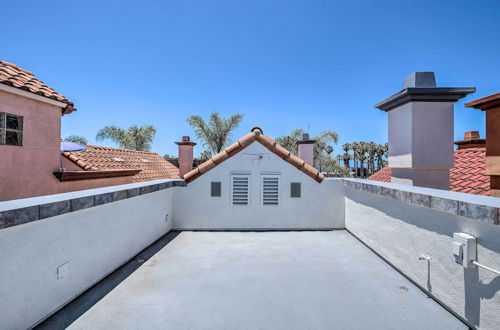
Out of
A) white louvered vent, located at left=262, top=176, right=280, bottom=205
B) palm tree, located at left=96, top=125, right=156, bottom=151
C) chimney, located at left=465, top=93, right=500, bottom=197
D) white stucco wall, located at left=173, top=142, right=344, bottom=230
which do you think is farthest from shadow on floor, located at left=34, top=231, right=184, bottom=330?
palm tree, located at left=96, top=125, right=156, bottom=151

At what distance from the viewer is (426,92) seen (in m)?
5.95

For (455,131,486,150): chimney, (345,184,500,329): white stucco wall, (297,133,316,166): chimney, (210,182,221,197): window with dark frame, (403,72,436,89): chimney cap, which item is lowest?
(345,184,500,329): white stucco wall

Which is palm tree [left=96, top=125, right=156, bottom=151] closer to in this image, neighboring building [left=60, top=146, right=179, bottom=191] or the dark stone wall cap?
neighboring building [left=60, top=146, right=179, bottom=191]

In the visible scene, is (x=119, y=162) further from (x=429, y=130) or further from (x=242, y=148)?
(x=429, y=130)

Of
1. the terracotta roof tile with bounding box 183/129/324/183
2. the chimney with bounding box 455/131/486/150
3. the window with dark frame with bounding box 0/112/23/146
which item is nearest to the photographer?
the window with dark frame with bounding box 0/112/23/146

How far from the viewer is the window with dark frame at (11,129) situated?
7125 millimetres

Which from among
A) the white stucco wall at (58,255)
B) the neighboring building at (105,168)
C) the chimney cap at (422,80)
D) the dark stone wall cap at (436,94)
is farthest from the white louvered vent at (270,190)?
the neighboring building at (105,168)

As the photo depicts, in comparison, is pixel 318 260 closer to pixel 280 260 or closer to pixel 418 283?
pixel 280 260

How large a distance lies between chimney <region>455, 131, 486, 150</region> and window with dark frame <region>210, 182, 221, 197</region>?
13540 millimetres

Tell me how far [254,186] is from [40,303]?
6361 mm

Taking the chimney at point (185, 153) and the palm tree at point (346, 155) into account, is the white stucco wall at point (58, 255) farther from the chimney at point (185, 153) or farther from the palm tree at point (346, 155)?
the palm tree at point (346, 155)

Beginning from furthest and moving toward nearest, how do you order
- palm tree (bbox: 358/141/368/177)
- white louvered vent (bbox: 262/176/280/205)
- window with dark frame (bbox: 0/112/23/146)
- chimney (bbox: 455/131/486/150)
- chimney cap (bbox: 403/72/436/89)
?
palm tree (bbox: 358/141/368/177) → chimney (bbox: 455/131/486/150) → white louvered vent (bbox: 262/176/280/205) → window with dark frame (bbox: 0/112/23/146) → chimney cap (bbox: 403/72/436/89)

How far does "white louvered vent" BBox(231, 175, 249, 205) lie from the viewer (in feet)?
28.6

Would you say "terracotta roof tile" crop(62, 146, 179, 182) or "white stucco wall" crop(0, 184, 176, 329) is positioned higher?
A: "terracotta roof tile" crop(62, 146, 179, 182)
